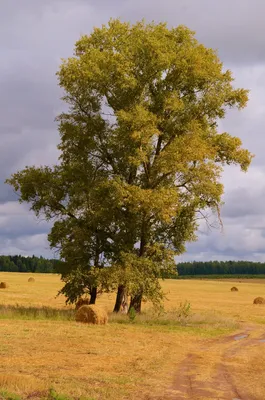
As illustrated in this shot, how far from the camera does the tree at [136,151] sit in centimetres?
3168

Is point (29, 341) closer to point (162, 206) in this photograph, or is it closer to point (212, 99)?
point (162, 206)

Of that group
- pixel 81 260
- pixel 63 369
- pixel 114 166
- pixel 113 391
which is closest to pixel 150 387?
pixel 113 391

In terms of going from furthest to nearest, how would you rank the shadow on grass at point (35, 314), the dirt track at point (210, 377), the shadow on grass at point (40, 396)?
the shadow on grass at point (35, 314), the dirt track at point (210, 377), the shadow on grass at point (40, 396)

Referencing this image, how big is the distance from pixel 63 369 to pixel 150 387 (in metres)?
3.01

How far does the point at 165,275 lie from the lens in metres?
34.0

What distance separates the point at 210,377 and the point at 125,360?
11.4 feet

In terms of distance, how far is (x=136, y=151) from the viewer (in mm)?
31422

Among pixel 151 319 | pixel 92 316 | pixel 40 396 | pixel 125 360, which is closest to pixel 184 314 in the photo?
pixel 151 319

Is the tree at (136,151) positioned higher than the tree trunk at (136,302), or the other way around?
the tree at (136,151)

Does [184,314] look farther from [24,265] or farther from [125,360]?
[24,265]

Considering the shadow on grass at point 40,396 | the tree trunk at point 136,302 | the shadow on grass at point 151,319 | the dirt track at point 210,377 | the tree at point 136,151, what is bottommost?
the dirt track at point 210,377

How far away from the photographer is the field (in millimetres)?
12781

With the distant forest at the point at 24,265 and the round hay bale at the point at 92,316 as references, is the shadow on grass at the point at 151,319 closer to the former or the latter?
the round hay bale at the point at 92,316

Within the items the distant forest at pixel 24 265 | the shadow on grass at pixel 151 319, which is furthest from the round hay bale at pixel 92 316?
the distant forest at pixel 24 265
